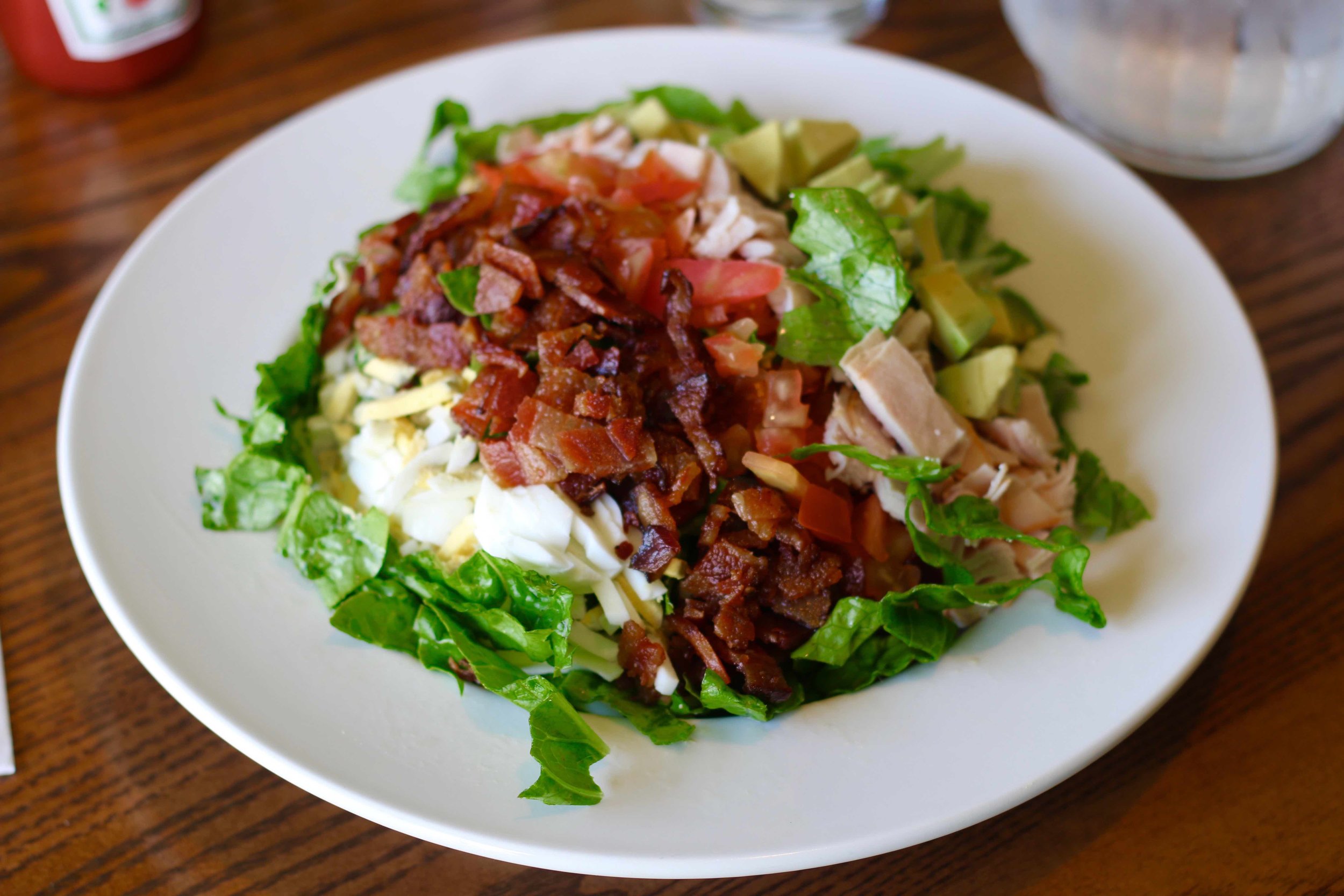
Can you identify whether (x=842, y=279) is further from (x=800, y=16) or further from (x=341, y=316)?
(x=800, y=16)

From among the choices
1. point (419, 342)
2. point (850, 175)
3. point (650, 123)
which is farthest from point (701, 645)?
point (650, 123)

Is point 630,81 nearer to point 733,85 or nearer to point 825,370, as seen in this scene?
point 733,85

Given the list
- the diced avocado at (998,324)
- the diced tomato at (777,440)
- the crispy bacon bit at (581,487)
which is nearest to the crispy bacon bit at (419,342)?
the crispy bacon bit at (581,487)

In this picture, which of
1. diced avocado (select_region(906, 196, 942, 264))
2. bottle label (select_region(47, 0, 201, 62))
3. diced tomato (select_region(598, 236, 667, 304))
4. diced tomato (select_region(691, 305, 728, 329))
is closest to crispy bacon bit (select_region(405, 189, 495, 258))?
diced tomato (select_region(598, 236, 667, 304))

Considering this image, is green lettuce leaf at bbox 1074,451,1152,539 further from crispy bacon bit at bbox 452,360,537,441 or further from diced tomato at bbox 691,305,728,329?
crispy bacon bit at bbox 452,360,537,441

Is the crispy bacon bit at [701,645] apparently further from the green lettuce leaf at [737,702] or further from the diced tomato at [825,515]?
the diced tomato at [825,515]

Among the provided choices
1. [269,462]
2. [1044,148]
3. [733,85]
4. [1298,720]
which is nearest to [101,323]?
[269,462]

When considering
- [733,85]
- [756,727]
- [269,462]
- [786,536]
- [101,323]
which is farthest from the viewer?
[733,85]

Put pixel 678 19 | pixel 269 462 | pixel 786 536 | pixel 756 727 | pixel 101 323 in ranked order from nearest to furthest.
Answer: pixel 756 727 → pixel 786 536 → pixel 269 462 → pixel 101 323 → pixel 678 19
